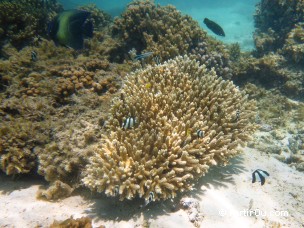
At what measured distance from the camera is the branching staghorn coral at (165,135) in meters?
3.68

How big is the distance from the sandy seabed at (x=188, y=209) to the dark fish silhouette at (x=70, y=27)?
2.62 m

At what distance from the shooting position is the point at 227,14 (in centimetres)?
3678

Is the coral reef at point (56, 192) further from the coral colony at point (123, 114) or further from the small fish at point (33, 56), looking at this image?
the small fish at point (33, 56)

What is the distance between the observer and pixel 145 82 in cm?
525

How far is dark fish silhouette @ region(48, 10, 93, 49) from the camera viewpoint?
159 inches

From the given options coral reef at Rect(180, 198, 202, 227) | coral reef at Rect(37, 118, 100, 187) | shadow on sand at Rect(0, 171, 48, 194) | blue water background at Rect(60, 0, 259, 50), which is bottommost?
shadow on sand at Rect(0, 171, 48, 194)

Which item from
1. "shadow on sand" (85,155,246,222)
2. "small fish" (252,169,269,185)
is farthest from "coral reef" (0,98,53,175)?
"small fish" (252,169,269,185)

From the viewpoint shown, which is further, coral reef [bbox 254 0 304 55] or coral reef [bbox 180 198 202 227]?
coral reef [bbox 254 0 304 55]

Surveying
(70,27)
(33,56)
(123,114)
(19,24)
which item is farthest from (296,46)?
(19,24)

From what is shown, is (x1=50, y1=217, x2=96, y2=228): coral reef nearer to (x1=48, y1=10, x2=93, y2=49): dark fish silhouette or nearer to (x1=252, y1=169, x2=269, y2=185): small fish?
(x1=252, y1=169, x2=269, y2=185): small fish

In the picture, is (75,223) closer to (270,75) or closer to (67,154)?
(67,154)

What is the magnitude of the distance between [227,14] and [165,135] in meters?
37.8

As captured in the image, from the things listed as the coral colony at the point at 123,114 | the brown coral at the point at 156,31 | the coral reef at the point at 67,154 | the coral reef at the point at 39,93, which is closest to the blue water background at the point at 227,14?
the brown coral at the point at 156,31

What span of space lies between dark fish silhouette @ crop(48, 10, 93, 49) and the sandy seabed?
2.62m
